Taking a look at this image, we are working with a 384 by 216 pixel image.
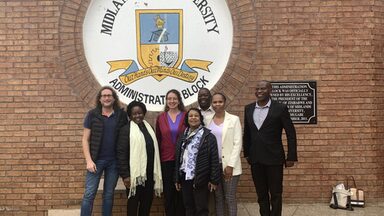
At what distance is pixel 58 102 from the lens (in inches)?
214

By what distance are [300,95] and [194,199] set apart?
212 centimetres

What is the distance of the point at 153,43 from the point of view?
5.56 m

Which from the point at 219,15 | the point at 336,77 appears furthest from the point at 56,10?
the point at 336,77

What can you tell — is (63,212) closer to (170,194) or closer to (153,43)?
(170,194)

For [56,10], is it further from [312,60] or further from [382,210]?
[382,210]

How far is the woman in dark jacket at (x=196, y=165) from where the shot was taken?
4.12 m

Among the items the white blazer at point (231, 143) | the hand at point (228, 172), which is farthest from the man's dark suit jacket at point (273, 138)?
the hand at point (228, 172)

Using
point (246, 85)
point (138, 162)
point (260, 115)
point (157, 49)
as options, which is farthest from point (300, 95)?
point (138, 162)

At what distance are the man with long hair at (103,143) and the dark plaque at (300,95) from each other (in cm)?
209

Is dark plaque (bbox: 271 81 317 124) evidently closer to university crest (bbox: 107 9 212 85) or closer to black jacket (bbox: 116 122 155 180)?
university crest (bbox: 107 9 212 85)

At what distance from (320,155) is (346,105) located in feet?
2.37

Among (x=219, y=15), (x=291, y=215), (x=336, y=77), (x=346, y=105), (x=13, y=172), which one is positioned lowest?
(x=291, y=215)

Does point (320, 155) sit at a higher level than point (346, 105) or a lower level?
lower

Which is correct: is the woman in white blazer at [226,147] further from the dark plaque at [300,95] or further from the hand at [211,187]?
the dark plaque at [300,95]
